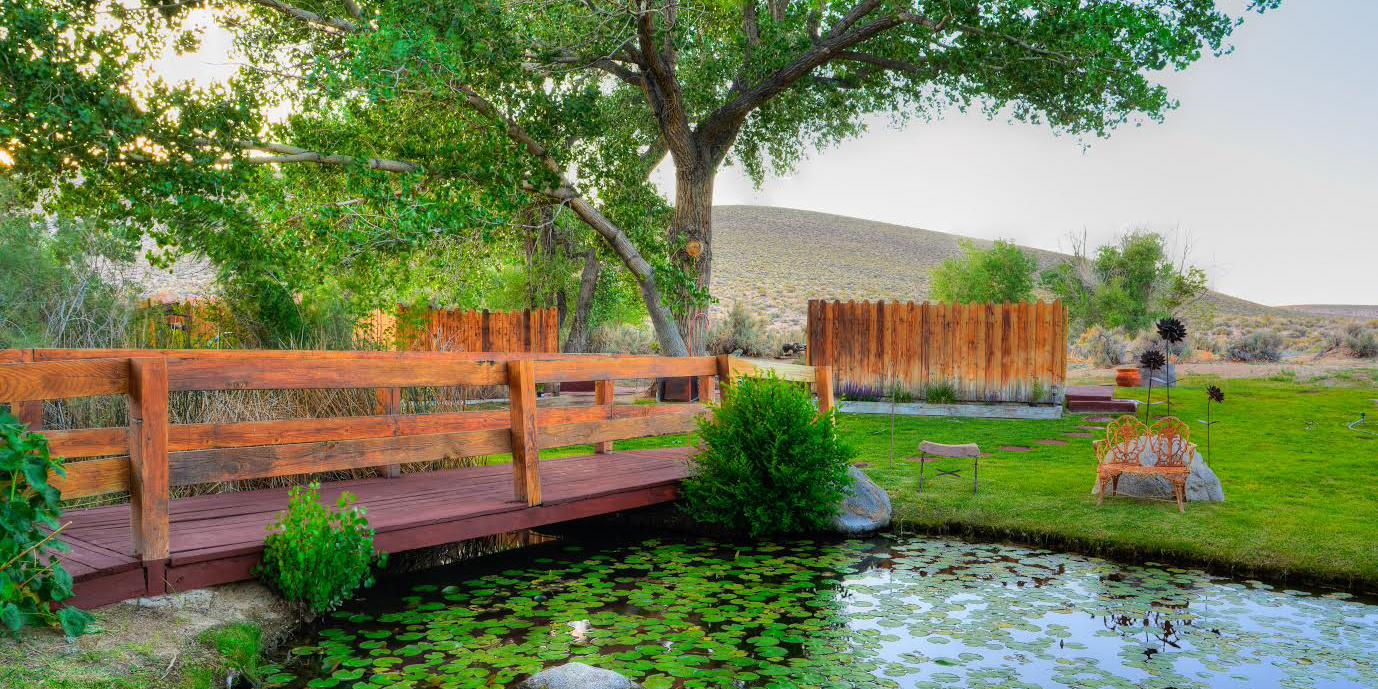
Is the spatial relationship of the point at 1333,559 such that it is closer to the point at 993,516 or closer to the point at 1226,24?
the point at 993,516

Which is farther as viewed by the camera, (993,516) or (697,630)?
(993,516)

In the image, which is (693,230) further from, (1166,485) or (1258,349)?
(1258,349)

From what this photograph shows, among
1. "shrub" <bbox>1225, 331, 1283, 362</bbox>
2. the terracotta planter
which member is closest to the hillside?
"shrub" <bbox>1225, 331, 1283, 362</bbox>

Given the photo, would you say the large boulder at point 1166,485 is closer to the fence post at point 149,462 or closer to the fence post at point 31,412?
the fence post at point 149,462

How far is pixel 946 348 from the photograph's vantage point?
48.1ft

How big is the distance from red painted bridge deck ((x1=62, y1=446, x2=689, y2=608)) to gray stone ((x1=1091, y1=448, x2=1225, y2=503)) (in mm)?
3672

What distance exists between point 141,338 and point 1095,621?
24.8 ft

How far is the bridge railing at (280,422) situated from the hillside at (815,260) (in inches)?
1308

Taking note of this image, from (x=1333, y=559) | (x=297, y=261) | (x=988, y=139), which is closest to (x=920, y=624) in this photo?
(x=1333, y=559)

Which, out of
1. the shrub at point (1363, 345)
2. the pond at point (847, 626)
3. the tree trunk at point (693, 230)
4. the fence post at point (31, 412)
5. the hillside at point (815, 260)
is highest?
the hillside at point (815, 260)

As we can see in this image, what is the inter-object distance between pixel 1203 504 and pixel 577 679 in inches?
221

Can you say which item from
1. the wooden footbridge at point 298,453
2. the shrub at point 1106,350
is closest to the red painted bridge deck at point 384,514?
the wooden footbridge at point 298,453

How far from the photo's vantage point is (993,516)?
23.2 ft

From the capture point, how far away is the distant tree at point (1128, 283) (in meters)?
30.8
